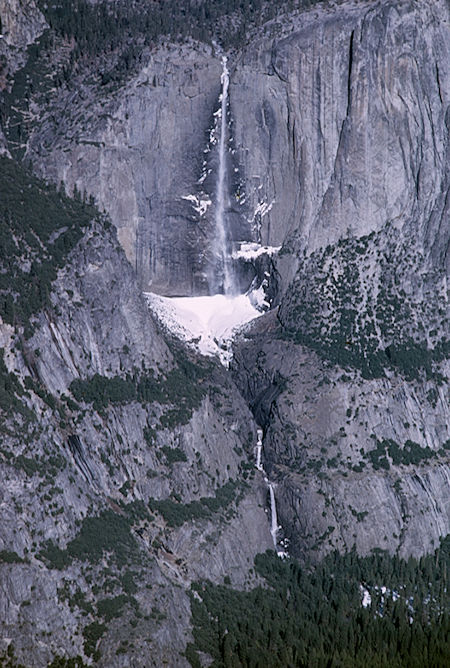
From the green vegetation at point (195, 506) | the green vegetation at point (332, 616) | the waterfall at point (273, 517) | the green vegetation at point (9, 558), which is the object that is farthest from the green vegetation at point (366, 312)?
the green vegetation at point (9, 558)

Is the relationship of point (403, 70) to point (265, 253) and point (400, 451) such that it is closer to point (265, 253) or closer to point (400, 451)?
point (265, 253)

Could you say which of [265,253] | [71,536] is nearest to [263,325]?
[265,253]

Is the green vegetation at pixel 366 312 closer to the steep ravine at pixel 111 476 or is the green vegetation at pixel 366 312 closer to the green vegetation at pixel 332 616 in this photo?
the steep ravine at pixel 111 476

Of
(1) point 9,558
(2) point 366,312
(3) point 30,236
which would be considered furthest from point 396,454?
(1) point 9,558

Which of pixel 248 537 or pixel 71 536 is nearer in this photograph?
pixel 71 536

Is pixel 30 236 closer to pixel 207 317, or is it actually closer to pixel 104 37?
pixel 207 317

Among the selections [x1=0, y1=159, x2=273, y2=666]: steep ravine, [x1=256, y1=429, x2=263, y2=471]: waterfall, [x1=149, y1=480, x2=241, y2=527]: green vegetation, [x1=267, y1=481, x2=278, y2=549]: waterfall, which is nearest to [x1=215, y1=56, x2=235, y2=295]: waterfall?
[x1=0, y1=159, x2=273, y2=666]: steep ravine
